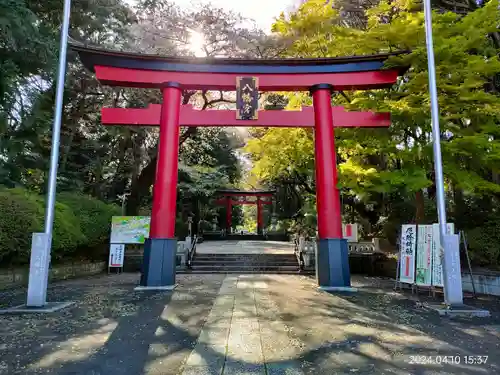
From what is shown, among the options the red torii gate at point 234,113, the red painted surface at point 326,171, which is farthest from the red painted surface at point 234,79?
the red painted surface at point 326,171

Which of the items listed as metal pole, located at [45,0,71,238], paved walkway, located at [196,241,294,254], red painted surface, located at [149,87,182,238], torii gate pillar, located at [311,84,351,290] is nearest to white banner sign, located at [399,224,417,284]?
torii gate pillar, located at [311,84,351,290]

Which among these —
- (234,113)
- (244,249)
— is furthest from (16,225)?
(244,249)

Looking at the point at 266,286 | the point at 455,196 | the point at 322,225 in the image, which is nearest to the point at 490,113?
the point at 322,225

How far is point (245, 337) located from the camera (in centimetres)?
454

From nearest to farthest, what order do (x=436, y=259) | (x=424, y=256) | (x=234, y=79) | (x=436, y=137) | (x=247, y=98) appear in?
(x=436, y=137), (x=436, y=259), (x=424, y=256), (x=247, y=98), (x=234, y=79)

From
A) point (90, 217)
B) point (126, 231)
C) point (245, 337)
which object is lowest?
point (245, 337)

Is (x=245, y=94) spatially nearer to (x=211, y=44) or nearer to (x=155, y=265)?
(x=155, y=265)

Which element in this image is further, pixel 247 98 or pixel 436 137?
pixel 247 98

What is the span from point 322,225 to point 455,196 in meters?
7.00

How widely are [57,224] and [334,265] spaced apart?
773 centimetres

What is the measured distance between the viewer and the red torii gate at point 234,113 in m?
8.73

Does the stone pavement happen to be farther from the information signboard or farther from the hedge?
the information signboard

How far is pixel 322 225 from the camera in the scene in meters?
8.98

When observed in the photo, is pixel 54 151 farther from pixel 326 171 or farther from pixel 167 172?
pixel 326 171
